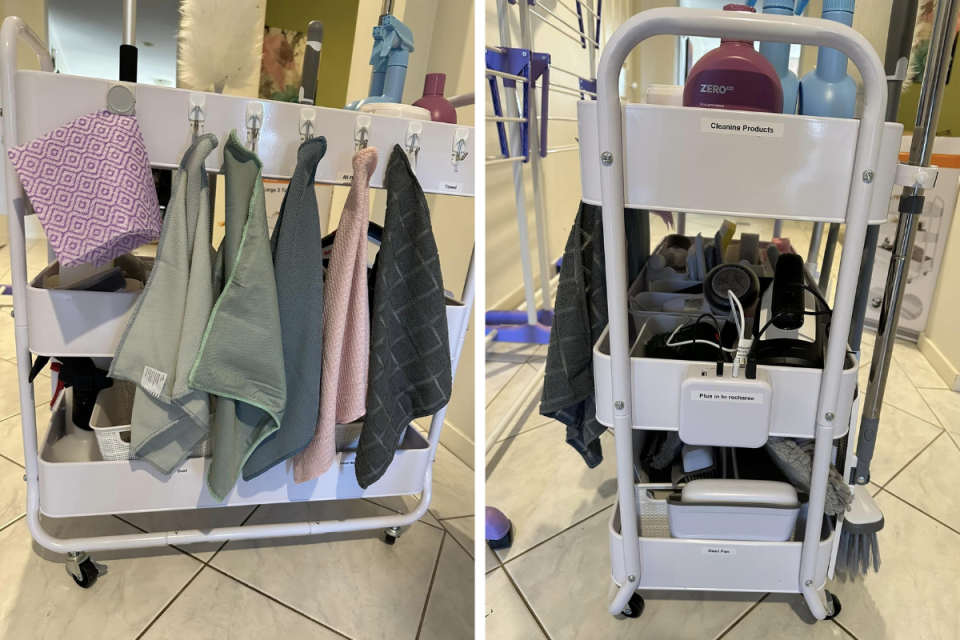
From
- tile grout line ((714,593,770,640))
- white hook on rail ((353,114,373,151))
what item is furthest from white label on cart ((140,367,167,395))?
tile grout line ((714,593,770,640))

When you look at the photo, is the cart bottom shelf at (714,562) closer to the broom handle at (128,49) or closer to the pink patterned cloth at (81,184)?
the pink patterned cloth at (81,184)

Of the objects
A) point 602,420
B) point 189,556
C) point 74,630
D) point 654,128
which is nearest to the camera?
point 654,128

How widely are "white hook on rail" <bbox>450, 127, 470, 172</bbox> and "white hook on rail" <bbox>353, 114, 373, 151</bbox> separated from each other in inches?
5.0

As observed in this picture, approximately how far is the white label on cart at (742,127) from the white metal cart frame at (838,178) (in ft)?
0.25

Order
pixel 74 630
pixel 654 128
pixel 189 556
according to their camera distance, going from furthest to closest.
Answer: pixel 189 556, pixel 74 630, pixel 654 128

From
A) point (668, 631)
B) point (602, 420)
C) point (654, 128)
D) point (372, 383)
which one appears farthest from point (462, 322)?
point (668, 631)

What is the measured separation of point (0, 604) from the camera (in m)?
0.93

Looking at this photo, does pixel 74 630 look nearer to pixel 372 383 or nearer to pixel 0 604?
pixel 0 604

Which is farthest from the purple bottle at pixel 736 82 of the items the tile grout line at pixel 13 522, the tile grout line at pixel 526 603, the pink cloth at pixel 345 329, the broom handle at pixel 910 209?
the tile grout line at pixel 13 522

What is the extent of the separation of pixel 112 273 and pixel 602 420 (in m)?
0.70

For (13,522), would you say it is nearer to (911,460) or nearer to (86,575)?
(86,575)

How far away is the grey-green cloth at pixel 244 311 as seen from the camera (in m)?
0.77

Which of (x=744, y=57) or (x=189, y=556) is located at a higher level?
(x=744, y=57)

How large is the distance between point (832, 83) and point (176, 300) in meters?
0.85
